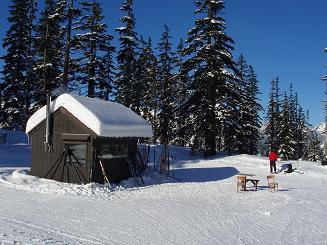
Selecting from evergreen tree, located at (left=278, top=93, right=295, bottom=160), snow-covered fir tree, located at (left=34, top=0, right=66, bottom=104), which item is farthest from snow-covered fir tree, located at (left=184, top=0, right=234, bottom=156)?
evergreen tree, located at (left=278, top=93, right=295, bottom=160)

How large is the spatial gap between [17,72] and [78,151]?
76.6 ft

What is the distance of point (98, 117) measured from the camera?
60.8ft

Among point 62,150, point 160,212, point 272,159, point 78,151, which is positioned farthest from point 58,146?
point 272,159

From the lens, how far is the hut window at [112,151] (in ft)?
62.6

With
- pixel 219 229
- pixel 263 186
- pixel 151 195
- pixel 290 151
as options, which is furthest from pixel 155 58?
pixel 219 229

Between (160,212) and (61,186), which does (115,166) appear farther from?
(160,212)

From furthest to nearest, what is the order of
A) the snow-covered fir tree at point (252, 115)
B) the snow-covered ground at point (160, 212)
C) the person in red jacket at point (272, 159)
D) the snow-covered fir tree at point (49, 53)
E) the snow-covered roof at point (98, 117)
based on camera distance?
the snow-covered fir tree at point (252, 115)
the snow-covered fir tree at point (49, 53)
the person in red jacket at point (272, 159)
the snow-covered roof at point (98, 117)
the snow-covered ground at point (160, 212)

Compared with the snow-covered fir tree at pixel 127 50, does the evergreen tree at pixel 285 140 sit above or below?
below

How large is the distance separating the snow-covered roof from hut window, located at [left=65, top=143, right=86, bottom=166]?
3.79 ft

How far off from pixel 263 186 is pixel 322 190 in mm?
3193

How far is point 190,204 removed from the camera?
16.2 metres

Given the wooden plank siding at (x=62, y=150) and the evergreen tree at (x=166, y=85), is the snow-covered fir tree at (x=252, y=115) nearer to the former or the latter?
the evergreen tree at (x=166, y=85)

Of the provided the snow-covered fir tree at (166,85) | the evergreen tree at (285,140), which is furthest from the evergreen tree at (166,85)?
the evergreen tree at (285,140)

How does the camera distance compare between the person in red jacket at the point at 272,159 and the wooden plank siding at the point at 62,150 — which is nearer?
the wooden plank siding at the point at 62,150
